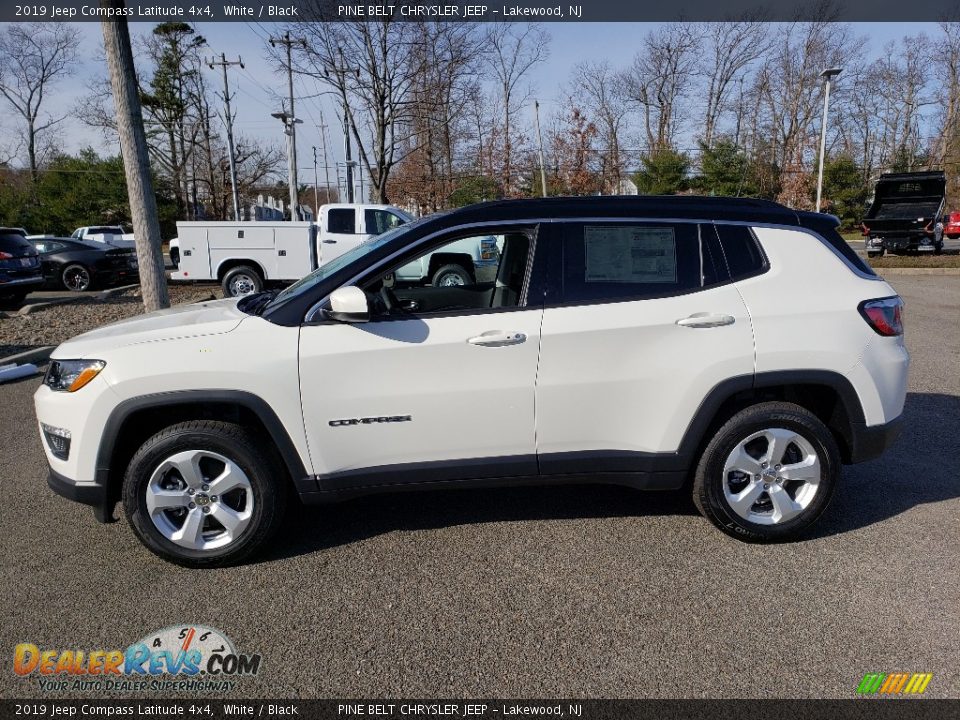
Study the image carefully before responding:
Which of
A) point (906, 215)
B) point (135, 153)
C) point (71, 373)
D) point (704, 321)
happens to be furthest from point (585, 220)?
point (906, 215)

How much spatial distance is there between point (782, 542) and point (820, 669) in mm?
1051

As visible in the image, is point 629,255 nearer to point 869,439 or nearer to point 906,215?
point 869,439

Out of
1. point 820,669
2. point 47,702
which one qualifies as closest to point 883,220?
point 820,669

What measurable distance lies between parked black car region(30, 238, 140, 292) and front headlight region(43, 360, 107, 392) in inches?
630

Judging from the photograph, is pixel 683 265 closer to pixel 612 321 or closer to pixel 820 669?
pixel 612 321

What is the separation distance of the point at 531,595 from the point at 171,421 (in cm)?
201

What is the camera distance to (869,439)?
3514 mm

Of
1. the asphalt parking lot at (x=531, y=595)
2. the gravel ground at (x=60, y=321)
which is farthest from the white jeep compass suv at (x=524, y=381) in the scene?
the gravel ground at (x=60, y=321)

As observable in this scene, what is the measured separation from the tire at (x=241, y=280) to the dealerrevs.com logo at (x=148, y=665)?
13.3 meters

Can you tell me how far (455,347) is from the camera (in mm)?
3258

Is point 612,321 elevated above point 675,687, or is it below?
above

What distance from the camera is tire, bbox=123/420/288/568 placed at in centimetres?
324

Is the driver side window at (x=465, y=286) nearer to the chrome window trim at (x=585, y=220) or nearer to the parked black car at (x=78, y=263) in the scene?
the chrome window trim at (x=585, y=220)

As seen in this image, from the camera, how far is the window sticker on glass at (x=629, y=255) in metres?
3.44
